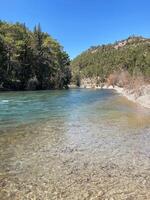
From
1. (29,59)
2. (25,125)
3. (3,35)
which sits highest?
(3,35)

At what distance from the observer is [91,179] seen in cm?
872

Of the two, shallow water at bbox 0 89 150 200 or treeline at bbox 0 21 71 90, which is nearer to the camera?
shallow water at bbox 0 89 150 200

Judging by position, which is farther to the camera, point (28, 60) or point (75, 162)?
point (28, 60)

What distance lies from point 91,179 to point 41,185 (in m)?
1.39

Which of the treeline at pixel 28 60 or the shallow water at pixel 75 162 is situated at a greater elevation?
the treeline at pixel 28 60

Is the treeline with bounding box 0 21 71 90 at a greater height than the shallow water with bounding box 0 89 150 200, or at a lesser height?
Answer: greater

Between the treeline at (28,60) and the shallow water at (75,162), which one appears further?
the treeline at (28,60)

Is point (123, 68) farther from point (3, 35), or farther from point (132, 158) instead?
point (132, 158)

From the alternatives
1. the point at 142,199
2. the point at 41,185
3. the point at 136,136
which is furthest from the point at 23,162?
the point at 136,136

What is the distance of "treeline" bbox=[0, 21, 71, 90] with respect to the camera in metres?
76.8

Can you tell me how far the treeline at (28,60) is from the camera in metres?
76.8

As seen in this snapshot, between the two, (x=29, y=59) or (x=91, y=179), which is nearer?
(x=91, y=179)

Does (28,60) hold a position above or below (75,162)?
above

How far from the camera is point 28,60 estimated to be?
284 ft
